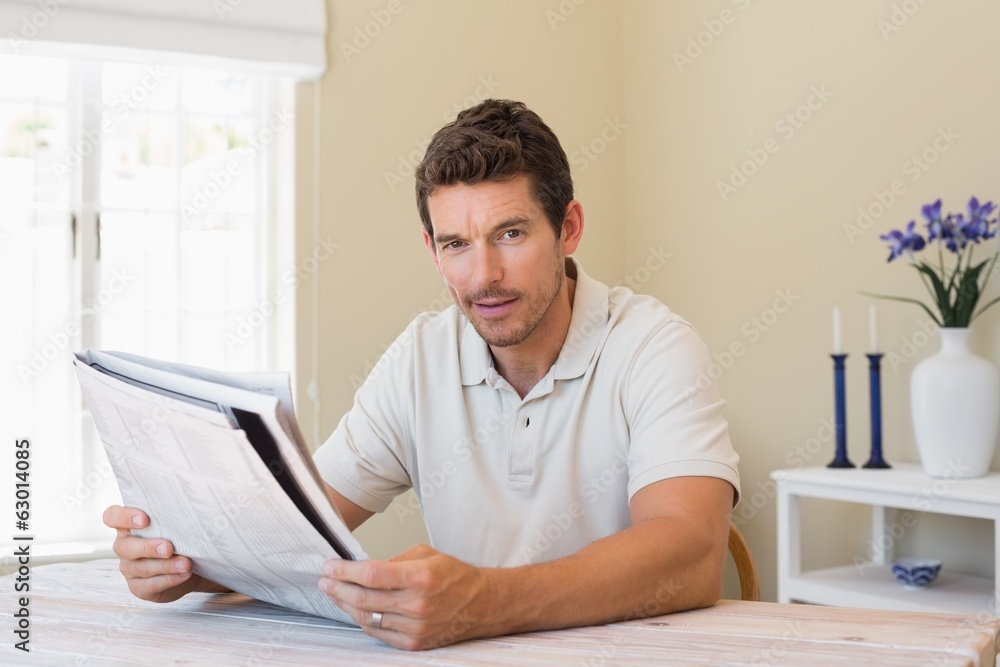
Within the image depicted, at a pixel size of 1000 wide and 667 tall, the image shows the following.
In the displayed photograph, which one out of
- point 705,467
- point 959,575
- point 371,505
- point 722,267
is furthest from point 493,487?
point 722,267

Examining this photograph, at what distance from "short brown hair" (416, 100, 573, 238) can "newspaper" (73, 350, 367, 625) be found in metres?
0.61

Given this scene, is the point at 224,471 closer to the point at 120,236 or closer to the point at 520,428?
the point at 520,428

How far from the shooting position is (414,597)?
2.89 ft

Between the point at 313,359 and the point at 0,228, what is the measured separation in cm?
98

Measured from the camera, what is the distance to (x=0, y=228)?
2893 mm

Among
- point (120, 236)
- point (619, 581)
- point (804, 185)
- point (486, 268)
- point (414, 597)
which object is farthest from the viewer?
point (120, 236)

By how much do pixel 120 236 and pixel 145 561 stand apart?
7.09 ft

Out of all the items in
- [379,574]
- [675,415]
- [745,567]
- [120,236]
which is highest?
[120,236]

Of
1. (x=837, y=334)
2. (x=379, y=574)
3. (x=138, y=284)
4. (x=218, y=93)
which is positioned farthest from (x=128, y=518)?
(x=218, y=93)

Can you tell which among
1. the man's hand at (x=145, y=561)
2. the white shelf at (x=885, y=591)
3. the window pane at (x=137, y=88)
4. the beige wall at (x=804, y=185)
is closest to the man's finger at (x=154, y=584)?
the man's hand at (x=145, y=561)

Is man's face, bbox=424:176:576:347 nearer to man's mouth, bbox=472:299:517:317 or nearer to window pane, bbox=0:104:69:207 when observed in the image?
man's mouth, bbox=472:299:517:317

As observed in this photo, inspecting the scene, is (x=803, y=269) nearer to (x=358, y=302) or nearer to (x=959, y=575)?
(x=959, y=575)

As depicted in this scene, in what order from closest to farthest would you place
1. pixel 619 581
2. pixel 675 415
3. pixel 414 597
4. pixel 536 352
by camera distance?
pixel 414 597, pixel 619 581, pixel 675 415, pixel 536 352

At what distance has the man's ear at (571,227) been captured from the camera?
1589mm
